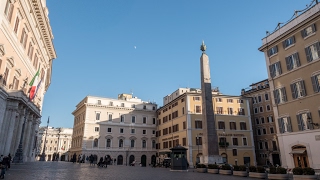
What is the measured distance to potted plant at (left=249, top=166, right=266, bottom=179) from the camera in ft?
52.1

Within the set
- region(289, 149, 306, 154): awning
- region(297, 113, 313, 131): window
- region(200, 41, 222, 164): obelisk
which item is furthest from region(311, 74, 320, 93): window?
region(200, 41, 222, 164): obelisk

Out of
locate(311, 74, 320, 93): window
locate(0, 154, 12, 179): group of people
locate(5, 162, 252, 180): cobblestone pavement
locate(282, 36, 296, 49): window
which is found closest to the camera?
locate(0, 154, 12, 179): group of people

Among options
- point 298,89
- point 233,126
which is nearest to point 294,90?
point 298,89

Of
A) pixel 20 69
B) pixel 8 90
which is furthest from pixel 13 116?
pixel 20 69

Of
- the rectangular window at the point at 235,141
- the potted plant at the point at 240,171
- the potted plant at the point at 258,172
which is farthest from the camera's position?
the rectangular window at the point at 235,141

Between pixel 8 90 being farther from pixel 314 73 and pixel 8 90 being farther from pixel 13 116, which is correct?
pixel 314 73

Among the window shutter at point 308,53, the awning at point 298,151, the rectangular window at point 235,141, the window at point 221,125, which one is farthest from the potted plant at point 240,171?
the rectangular window at point 235,141

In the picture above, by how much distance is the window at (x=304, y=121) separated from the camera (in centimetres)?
2059

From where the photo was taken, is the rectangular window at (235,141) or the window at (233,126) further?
the window at (233,126)

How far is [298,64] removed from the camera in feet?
73.6

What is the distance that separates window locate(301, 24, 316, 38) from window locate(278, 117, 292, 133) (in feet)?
26.4

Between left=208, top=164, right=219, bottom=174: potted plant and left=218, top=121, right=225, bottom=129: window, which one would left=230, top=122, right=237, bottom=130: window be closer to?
left=218, top=121, right=225, bottom=129: window

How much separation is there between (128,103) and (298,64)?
40332 millimetres

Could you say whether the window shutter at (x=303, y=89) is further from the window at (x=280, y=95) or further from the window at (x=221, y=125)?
the window at (x=221, y=125)
